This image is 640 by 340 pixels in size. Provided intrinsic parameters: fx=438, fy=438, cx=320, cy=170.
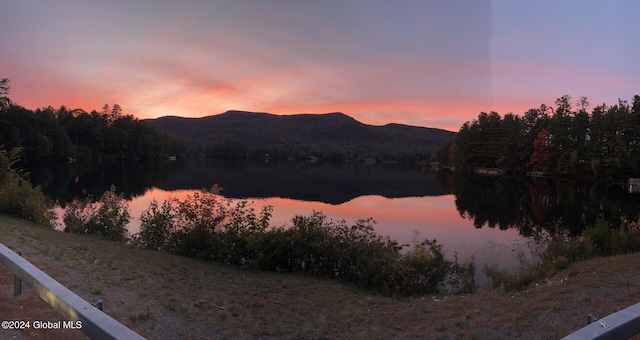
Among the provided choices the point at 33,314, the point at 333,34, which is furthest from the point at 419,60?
the point at 33,314

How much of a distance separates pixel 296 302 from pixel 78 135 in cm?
12162

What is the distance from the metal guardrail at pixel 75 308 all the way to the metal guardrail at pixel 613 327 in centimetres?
239

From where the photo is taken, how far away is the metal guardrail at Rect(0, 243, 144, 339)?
2544 mm

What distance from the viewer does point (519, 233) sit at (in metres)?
21.0

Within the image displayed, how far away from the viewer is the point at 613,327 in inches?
97.1

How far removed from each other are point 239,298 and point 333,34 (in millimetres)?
19785

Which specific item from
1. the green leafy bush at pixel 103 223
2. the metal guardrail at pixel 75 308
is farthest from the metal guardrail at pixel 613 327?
the green leafy bush at pixel 103 223

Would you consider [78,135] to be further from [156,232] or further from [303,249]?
[303,249]

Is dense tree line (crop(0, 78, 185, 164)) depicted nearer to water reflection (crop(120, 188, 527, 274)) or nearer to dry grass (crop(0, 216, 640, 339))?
water reflection (crop(120, 188, 527, 274))

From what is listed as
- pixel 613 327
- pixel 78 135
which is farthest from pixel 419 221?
pixel 78 135

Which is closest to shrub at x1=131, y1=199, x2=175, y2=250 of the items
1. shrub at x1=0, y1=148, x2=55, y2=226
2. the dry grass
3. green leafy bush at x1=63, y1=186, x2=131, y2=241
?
green leafy bush at x1=63, y1=186, x2=131, y2=241

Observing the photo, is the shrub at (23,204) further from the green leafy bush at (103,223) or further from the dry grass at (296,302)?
the dry grass at (296,302)

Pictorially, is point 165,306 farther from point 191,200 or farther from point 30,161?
point 30,161

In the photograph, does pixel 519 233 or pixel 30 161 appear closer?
pixel 519 233
